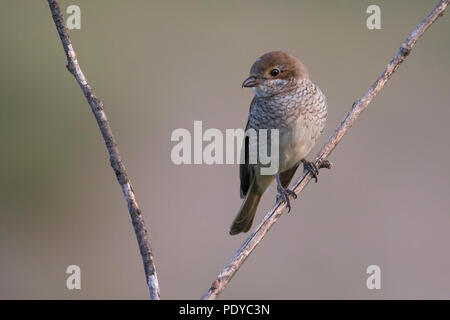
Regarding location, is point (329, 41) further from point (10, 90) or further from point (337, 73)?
point (10, 90)

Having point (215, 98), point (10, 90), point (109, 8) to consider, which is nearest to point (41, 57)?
point (10, 90)

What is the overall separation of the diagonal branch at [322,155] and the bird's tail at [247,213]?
52.6 inches

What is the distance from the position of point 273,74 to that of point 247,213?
1075mm

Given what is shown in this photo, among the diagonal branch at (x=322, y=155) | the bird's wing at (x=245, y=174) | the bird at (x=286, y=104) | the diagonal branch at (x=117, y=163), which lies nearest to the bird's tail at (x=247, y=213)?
the bird's wing at (x=245, y=174)

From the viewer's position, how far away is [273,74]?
13.9 ft

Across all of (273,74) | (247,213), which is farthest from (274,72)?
(247,213)

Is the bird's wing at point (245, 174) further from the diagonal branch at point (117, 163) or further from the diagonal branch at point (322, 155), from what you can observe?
the diagonal branch at point (117, 163)

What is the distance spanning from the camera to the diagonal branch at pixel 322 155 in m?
2.29

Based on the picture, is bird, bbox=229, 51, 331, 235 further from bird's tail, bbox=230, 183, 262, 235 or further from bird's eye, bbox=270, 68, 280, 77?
bird's tail, bbox=230, 183, 262, 235

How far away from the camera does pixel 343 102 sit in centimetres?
743

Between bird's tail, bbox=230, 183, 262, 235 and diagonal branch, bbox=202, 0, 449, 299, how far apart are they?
4.38 feet

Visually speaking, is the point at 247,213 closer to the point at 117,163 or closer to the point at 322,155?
the point at 322,155

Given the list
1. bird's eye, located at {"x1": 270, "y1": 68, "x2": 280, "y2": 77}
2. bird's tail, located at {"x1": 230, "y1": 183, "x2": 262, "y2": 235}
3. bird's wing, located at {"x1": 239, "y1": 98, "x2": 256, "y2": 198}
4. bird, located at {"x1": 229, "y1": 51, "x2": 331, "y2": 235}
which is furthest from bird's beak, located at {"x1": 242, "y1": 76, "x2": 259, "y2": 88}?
bird's tail, located at {"x1": 230, "y1": 183, "x2": 262, "y2": 235}

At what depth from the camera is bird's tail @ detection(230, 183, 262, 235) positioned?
15.5 ft
